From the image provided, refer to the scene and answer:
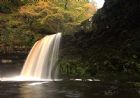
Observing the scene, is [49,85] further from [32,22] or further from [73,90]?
[32,22]

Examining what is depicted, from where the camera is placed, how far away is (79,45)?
24.3 m

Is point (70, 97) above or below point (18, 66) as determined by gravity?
below

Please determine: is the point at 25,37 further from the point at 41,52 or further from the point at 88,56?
the point at 88,56

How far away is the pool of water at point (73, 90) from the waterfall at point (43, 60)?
153 inches

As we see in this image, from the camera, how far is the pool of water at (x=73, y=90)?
14.9 m

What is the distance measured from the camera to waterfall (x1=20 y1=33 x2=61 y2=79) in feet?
75.2

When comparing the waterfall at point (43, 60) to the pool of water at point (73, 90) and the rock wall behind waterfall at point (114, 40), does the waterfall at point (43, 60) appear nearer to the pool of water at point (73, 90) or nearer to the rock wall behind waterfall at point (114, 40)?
the rock wall behind waterfall at point (114, 40)

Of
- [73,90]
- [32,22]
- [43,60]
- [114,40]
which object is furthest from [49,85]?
[32,22]

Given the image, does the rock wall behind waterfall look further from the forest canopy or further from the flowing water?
the forest canopy

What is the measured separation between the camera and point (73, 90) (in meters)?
16.4

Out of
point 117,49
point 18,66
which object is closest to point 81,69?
point 117,49

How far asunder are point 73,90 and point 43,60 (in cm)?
782

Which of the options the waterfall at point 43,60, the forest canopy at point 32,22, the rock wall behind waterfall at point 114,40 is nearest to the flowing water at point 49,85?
the waterfall at point 43,60

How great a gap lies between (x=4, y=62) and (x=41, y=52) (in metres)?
2.72
